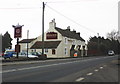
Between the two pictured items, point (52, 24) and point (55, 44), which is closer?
point (55, 44)

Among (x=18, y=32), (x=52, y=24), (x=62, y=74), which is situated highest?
(x=52, y=24)

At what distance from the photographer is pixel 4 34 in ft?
397

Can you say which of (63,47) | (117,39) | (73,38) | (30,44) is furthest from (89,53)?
(117,39)

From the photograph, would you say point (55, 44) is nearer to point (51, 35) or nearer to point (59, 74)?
point (51, 35)

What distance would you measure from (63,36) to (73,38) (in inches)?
323

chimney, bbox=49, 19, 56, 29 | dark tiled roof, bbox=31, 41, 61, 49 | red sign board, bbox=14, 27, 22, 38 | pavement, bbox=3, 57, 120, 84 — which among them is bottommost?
pavement, bbox=3, 57, 120, 84

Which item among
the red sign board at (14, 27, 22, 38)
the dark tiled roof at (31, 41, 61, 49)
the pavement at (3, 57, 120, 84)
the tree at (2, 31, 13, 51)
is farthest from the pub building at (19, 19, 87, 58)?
the pavement at (3, 57, 120, 84)

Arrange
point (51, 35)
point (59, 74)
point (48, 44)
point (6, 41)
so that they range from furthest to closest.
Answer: point (6, 41) < point (51, 35) < point (48, 44) < point (59, 74)

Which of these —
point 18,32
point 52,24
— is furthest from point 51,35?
point 18,32

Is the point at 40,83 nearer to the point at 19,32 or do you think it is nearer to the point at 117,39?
the point at 19,32

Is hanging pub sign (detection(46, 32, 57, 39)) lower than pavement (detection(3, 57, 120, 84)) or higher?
higher

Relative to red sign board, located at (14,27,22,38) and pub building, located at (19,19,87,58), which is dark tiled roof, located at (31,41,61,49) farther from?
red sign board, located at (14,27,22,38)

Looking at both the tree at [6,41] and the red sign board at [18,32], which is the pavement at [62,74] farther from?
the tree at [6,41]

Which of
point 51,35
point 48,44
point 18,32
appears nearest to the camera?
point 18,32
